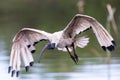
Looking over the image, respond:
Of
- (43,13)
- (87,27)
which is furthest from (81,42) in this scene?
(43,13)

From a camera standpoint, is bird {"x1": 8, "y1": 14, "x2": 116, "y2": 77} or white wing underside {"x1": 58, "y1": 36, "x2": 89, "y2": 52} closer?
bird {"x1": 8, "y1": 14, "x2": 116, "y2": 77}

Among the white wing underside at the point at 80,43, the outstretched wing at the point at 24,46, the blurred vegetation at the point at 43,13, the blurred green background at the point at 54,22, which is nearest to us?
the white wing underside at the point at 80,43

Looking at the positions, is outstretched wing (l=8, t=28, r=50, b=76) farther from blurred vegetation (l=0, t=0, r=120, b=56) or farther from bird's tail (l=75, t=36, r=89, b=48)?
blurred vegetation (l=0, t=0, r=120, b=56)

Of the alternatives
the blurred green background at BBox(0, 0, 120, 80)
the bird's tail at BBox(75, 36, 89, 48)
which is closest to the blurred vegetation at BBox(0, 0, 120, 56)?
the blurred green background at BBox(0, 0, 120, 80)

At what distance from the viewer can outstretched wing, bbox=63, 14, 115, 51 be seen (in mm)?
6457

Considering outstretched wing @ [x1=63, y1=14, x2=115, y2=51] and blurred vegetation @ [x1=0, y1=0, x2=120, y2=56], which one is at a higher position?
blurred vegetation @ [x1=0, y1=0, x2=120, y2=56]

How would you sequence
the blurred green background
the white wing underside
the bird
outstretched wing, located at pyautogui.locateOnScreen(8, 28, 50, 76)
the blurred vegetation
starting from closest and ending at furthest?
the bird
the white wing underside
outstretched wing, located at pyautogui.locateOnScreen(8, 28, 50, 76)
the blurred green background
the blurred vegetation

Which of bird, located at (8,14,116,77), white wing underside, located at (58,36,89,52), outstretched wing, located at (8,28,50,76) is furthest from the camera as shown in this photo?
outstretched wing, located at (8,28,50,76)

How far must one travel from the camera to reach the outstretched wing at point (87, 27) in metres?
6.46

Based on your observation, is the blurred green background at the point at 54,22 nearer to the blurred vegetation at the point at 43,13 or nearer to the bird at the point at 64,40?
the blurred vegetation at the point at 43,13

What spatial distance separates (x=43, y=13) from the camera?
84.6 ft

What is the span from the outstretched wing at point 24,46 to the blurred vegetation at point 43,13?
8.38 meters

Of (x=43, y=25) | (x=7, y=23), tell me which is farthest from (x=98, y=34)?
(x=7, y=23)

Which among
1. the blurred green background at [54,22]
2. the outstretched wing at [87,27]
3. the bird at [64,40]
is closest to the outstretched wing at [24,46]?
the bird at [64,40]
